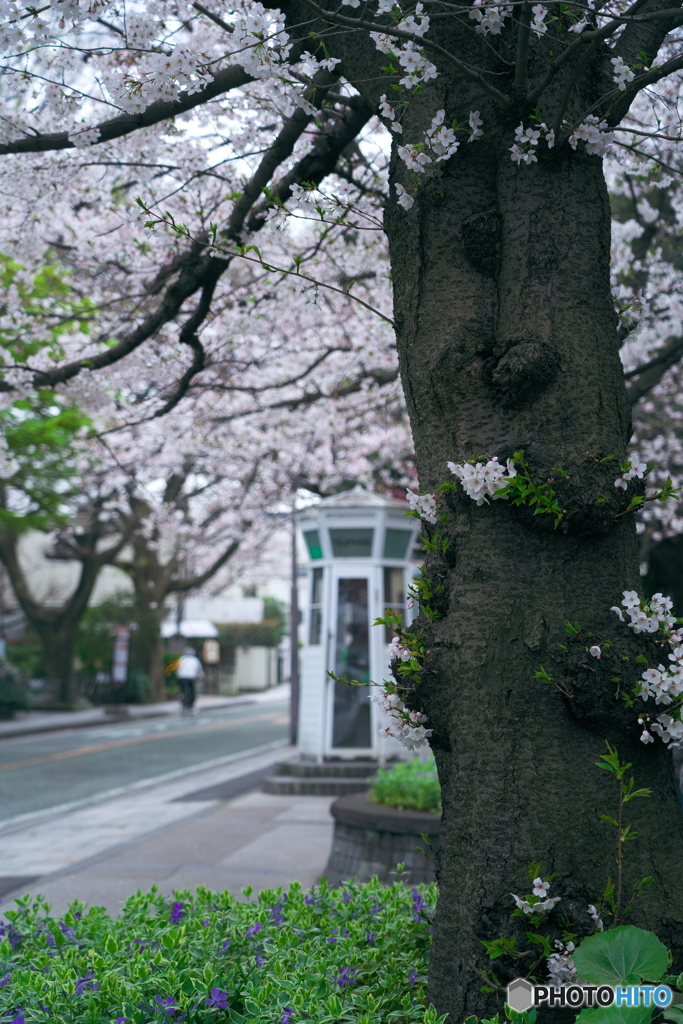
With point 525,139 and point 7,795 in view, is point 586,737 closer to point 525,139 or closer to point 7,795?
point 525,139

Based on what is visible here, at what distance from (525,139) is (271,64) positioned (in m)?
0.92

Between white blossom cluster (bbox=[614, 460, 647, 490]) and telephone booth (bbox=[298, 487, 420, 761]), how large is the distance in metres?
8.05

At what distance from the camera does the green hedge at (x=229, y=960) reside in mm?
2059

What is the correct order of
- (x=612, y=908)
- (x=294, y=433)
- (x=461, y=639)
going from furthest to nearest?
(x=294, y=433) < (x=461, y=639) < (x=612, y=908)

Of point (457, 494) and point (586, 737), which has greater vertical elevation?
point (457, 494)

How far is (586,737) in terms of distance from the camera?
2078mm

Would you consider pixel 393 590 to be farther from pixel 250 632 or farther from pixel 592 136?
pixel 250 632

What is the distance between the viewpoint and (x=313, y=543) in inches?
435

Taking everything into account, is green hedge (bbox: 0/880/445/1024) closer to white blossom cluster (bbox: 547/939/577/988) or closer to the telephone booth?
white blossom cluster (bbox: 547/939/577/988)

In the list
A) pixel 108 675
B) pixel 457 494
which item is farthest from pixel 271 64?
pixel 108 675

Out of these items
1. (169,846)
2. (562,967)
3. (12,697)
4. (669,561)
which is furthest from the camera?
(12,697)

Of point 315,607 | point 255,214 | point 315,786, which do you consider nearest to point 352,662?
point 315,607

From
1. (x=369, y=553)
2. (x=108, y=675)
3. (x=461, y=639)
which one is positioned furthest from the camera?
(x=108, y=675)

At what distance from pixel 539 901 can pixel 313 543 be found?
917 centimetres
